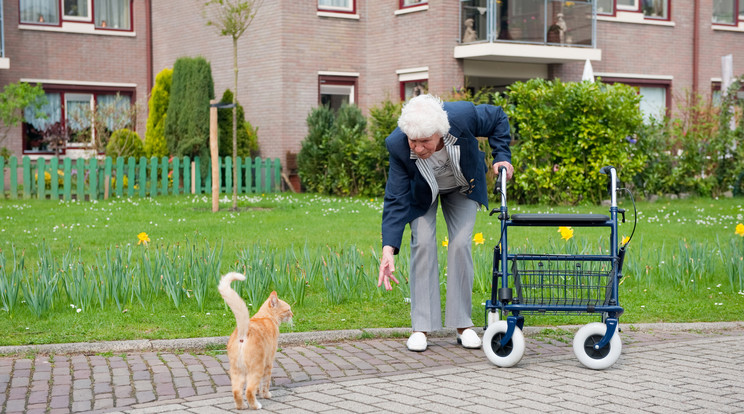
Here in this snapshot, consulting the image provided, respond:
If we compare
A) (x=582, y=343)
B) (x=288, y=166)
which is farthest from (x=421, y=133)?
(x=288, y=166)

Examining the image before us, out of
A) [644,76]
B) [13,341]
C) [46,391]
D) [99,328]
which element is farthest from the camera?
[644,76]

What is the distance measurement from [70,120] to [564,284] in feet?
63.3

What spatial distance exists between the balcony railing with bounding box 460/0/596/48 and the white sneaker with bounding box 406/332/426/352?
1407 cm

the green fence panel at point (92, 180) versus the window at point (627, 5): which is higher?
the window at point (627, 5)

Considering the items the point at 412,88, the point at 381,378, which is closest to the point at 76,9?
the point at 412,88

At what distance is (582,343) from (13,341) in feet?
11.2

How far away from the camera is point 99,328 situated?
5781 millimetres

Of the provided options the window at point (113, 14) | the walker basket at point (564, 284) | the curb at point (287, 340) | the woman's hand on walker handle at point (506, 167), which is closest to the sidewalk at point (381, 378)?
the curb at point (287, 340)

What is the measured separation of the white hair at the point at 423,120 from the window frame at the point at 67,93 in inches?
689

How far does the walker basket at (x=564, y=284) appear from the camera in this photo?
16.5ft

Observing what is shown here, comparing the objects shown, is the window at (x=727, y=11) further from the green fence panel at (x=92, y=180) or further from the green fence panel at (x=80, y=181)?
the green fence panel at (x=80, y=181)

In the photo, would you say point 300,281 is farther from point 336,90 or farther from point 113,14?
point 113,14

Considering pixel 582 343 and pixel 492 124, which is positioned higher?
pixel 492 124

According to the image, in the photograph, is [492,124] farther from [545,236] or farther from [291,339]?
[545,236]
